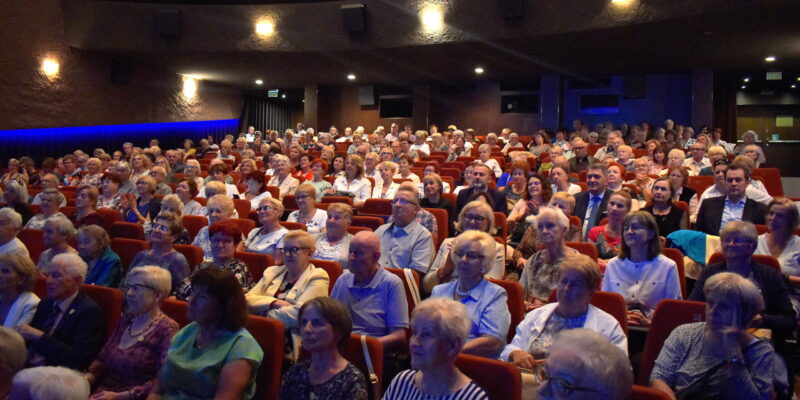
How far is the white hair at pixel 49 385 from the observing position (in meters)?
1.59

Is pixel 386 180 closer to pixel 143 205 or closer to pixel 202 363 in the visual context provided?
pixel 143 205

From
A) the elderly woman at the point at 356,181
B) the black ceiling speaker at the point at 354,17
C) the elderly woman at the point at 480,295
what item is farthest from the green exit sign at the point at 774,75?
the elderly woman at the point at 480,295

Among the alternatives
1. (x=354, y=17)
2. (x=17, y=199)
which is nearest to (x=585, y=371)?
(x=17, y=199)

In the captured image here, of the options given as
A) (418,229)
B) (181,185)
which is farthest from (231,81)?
(418,229)

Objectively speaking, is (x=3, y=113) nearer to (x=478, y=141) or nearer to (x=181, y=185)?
(x=181, y=185)

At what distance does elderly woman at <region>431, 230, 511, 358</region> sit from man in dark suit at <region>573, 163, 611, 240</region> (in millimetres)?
2223

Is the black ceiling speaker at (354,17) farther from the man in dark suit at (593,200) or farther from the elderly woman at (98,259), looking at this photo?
the elderly woman at (98,259)

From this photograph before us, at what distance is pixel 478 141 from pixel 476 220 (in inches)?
283

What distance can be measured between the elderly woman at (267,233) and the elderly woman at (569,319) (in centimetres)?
189

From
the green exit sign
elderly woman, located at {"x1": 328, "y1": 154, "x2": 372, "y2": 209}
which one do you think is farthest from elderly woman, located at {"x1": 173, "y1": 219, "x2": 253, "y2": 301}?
the green exit sign

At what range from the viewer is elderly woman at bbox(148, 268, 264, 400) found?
7.16ft

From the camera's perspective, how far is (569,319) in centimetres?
228

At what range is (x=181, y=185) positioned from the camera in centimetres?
522

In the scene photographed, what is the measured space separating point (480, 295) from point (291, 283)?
96cm
